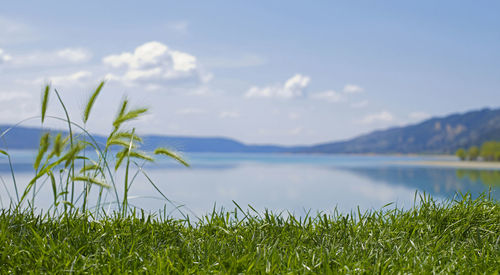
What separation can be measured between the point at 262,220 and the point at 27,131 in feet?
400

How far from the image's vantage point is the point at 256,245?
293cm

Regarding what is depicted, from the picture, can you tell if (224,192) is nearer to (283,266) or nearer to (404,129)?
(283,266)

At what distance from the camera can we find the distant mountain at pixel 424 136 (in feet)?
505

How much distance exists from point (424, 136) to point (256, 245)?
17073 centimetres

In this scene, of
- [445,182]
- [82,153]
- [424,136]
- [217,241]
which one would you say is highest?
[424,136]

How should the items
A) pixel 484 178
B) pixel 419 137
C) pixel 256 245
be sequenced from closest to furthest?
pixel 256 245 → pixel 484 178 → pixel 419 137

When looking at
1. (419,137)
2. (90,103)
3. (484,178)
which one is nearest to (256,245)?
(90,103)

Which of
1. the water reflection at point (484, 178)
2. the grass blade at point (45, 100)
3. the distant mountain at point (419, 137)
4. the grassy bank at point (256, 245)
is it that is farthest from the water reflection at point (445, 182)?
the distant mountain at point (419, 137)

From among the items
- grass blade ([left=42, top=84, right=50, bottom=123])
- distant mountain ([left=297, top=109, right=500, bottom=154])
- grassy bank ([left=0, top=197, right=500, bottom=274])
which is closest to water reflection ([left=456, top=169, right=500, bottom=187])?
grassy bank ([left=0, top=197, right=500, bottom=274])

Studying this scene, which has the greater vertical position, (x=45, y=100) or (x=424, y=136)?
(x=424, y=136)

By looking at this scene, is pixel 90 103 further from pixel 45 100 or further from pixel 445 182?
pixel 445 182

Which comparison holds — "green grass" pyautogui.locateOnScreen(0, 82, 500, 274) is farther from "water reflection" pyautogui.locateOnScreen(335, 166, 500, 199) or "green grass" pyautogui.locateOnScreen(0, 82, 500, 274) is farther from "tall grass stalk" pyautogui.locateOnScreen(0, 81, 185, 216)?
"water reflection" pyautogui.locateOnScreen(335, 166, 500, 199)

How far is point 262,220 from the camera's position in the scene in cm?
354

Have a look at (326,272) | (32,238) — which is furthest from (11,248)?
(326,272)
